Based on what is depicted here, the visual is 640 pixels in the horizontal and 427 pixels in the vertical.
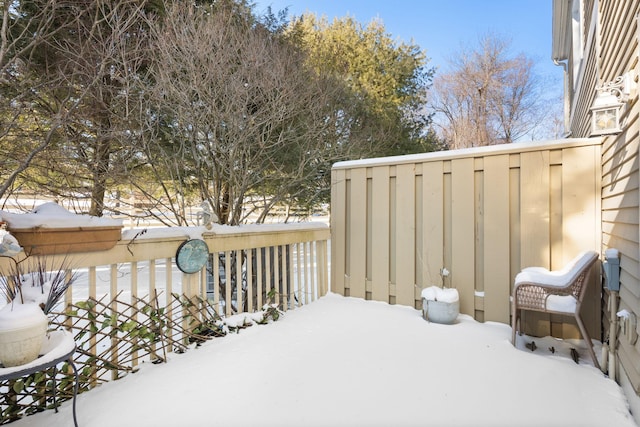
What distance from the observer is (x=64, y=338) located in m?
1.49

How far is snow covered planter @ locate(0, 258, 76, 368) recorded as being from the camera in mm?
1260

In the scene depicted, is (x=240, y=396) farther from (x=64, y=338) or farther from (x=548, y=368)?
(x=548, y=368)

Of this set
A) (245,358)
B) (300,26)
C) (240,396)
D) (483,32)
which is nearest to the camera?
(240,396)

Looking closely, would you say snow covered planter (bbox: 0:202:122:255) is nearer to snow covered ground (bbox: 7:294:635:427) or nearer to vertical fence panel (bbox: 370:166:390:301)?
snow covered ground (bbox: 7:294:635:427)

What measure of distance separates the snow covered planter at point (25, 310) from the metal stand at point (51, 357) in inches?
1.9

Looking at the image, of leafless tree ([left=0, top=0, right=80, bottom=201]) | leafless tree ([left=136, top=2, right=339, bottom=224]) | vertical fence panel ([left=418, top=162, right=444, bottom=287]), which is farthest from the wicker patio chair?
leafless tree ([left=0, top=0, right=80, bottom=201])

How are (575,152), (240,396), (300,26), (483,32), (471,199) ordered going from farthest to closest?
1. (483,32)
2. (300,26)
3. (471,199)
4. (575,152)
5. (240,396)

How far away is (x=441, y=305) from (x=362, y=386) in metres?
1.26

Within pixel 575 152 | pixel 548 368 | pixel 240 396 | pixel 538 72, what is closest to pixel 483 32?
pixel 538 72

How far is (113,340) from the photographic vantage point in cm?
195

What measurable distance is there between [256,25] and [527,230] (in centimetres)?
430

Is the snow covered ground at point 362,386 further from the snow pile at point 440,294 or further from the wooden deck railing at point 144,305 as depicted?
the snow pile at point 440,294

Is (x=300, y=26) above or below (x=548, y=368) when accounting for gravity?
above

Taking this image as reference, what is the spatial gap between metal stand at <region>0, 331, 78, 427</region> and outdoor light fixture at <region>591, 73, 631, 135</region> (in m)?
2.91
